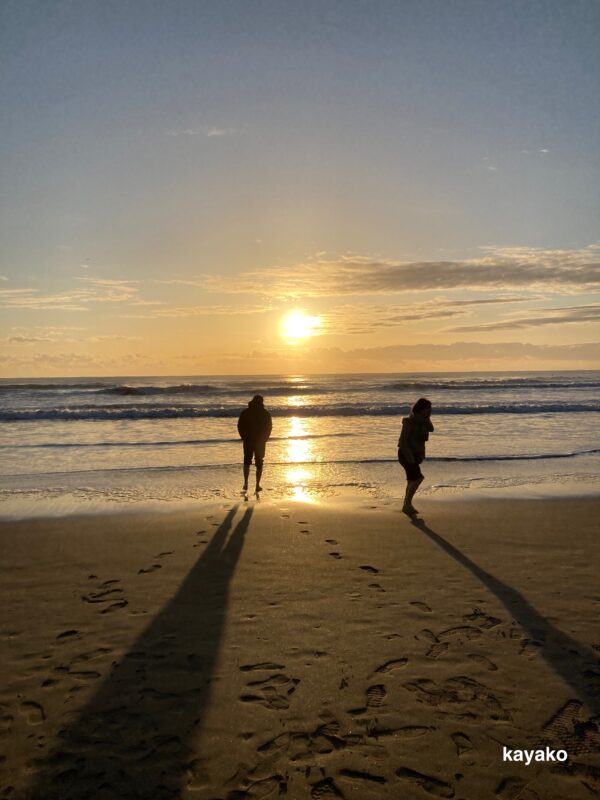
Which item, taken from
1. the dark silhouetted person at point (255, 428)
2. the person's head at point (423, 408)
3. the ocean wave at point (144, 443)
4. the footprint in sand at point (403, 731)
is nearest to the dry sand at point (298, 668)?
the footprint in sand at point (403, 731)

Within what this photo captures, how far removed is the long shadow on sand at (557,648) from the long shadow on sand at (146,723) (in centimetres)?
265

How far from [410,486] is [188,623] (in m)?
5.29

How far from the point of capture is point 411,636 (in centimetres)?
470

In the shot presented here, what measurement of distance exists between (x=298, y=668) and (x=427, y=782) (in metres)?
1.35

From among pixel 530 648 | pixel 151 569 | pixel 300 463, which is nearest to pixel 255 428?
pixel 300 463

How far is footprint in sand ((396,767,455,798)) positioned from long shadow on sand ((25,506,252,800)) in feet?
3.80

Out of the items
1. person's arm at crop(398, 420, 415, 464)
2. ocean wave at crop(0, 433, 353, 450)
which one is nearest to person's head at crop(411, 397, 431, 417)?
person's arm at crop(398, 420, 415, 464)

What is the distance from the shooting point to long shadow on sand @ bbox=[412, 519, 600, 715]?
3.89 meters

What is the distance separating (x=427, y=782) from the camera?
10.0 feet

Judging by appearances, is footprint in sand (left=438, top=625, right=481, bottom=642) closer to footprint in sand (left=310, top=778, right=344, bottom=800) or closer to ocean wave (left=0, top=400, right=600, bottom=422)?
footprint in sand (left=310, top=778, right=344, bottom=800)

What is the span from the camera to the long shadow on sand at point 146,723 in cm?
304

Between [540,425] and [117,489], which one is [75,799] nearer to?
[117,489]

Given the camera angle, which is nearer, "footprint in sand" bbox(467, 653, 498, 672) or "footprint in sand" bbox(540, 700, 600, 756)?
"footprint in sand" bbox(540, 700, 600, 756)

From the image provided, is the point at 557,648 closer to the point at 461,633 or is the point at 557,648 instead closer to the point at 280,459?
the point at 461,633
